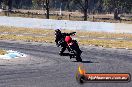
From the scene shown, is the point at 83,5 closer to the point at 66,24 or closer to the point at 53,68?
the point at 66,24

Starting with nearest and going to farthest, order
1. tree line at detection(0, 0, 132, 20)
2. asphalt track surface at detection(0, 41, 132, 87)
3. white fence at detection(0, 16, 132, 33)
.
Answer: asphalt track surface at detection(0, 41, 132, 87)
white fence at detection(0, 16, 132, 33)
tree line at detection(0, 0, 132, 20)

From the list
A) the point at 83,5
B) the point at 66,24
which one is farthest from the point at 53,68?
the point at 83,5

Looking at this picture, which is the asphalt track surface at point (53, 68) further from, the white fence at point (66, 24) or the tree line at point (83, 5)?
the tree line at point (83, 5)

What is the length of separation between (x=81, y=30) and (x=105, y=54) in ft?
61.1

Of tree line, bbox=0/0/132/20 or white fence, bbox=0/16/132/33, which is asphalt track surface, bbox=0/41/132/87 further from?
tree line, bbox=0/0/132/20

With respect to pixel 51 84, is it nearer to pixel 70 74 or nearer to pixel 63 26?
pixel 70 74

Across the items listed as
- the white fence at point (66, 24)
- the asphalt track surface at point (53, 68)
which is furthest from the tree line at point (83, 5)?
the asphalt track surface at point (53, 68)

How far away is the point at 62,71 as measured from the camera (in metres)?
17.3

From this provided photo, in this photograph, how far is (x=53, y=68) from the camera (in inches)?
711

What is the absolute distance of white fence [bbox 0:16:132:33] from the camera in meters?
42.4

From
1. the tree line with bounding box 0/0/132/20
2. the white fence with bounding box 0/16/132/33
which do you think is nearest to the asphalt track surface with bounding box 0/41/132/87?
the white fence with bounding box 0/16/132/33

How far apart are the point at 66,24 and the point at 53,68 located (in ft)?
87.0

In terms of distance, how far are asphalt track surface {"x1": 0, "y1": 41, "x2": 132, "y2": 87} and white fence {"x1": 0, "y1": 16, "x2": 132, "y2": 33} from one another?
59.2 feet

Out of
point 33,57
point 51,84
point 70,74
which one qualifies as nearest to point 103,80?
point 51,84
